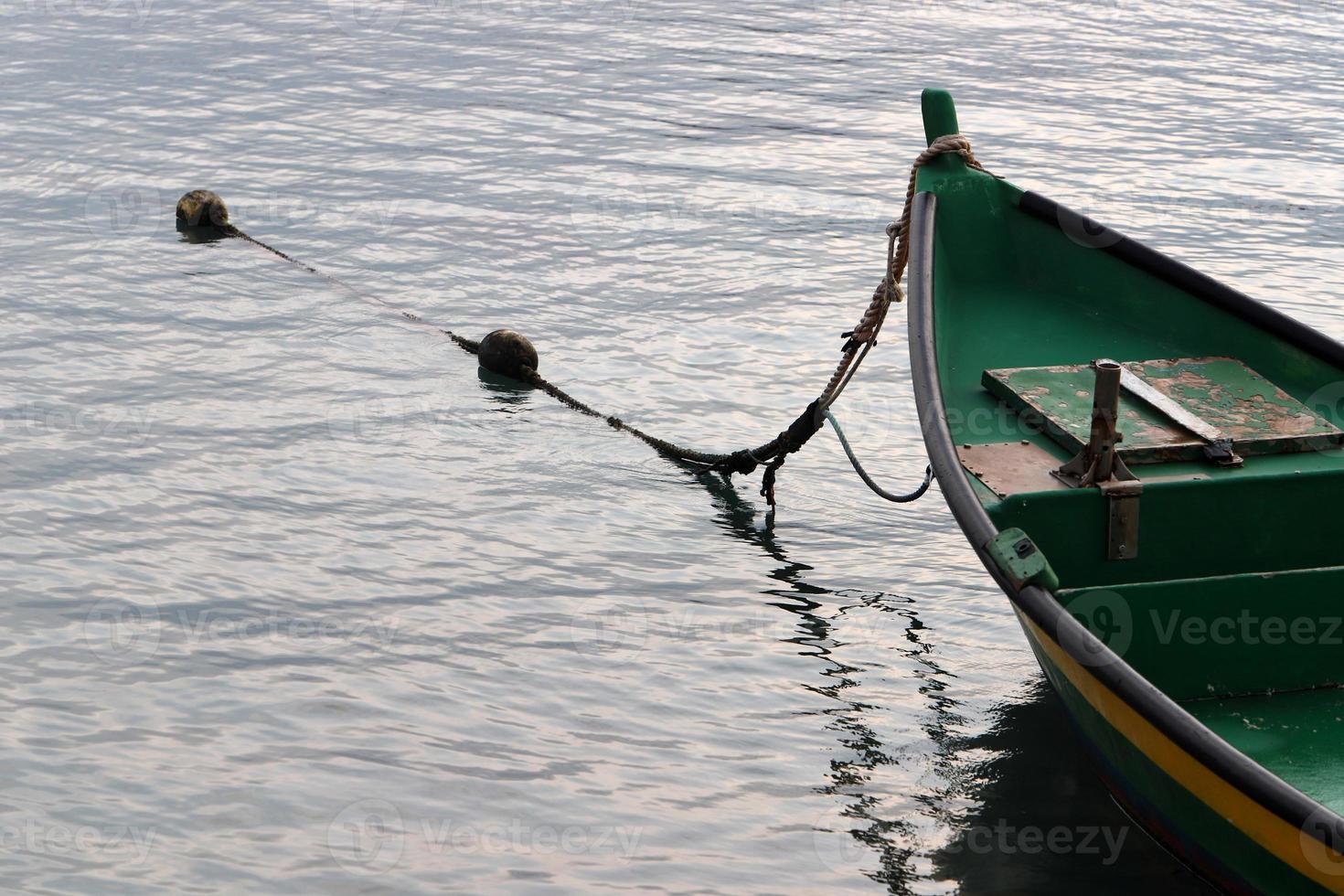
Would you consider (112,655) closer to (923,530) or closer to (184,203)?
(923,530)

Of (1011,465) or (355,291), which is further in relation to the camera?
(355,291)

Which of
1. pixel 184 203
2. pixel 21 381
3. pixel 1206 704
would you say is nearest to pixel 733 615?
pixel 1206 704

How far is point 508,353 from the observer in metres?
10.1

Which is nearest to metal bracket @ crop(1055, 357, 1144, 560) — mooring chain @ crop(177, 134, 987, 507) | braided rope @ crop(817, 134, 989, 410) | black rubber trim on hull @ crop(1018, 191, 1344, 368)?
black rubber trim on hull @ crop(1018, 191, 1344, 368)

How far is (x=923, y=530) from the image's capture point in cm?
854

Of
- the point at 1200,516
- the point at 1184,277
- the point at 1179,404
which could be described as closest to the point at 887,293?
the point at 1184,277

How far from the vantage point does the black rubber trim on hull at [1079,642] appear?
169 inches

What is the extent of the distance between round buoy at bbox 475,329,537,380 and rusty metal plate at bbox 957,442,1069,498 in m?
4.35

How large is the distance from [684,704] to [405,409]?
12.4 ft

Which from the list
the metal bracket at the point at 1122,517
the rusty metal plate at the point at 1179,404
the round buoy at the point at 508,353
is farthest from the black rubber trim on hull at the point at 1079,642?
the round buoy at the point at 508,353

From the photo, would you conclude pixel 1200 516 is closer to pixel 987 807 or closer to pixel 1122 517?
pixel 1122 517

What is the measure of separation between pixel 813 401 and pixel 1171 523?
113 inches

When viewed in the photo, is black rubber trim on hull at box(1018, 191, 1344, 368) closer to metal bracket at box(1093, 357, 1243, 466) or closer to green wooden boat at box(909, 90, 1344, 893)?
green wooden boat at box(909, 90, 1344, 893)

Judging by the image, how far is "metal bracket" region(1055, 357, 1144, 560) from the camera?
5.90 m
